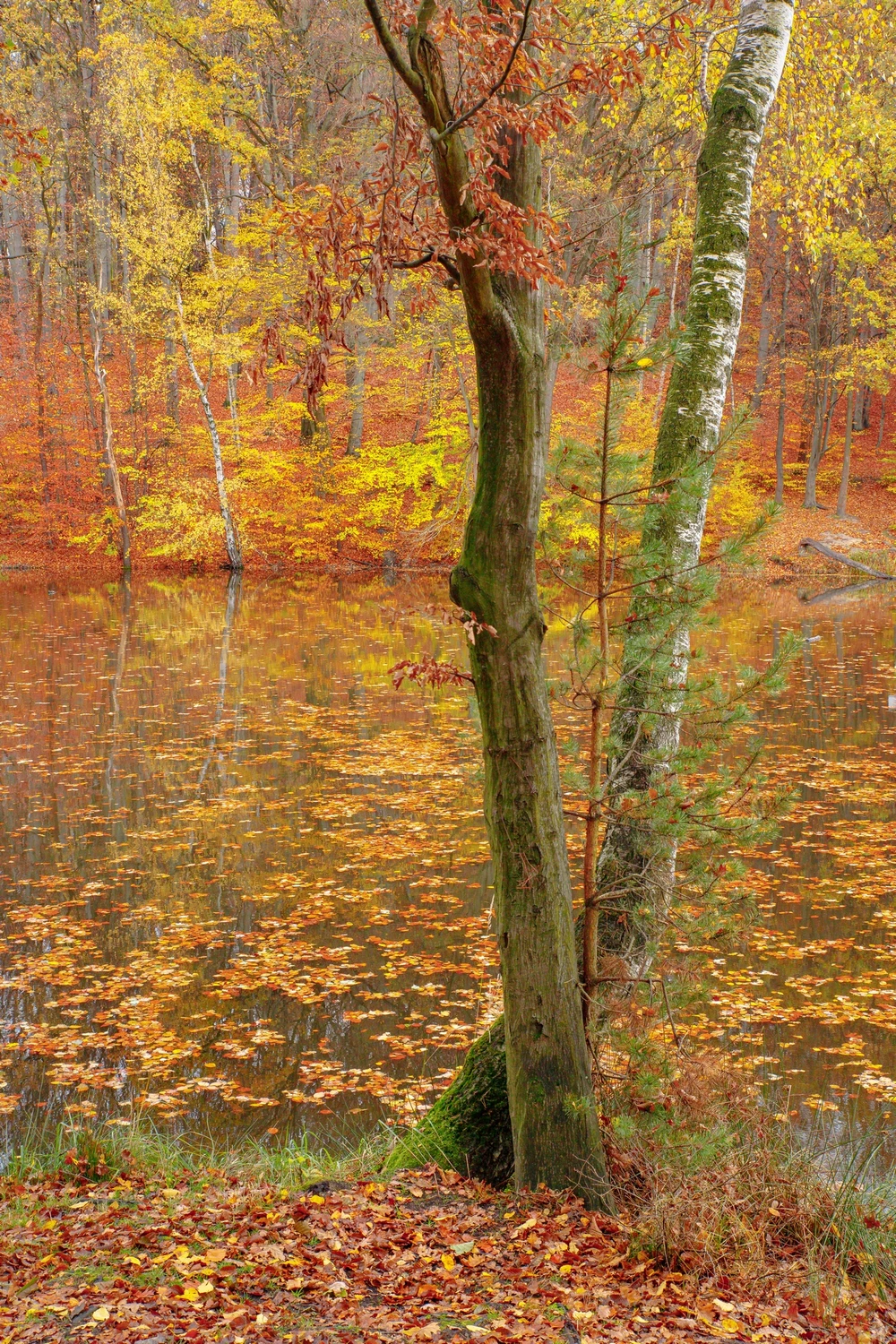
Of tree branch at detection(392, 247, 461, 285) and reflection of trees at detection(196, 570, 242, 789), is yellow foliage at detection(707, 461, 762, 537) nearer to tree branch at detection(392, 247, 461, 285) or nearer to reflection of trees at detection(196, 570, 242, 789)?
reflection of trees at detection(196, 570, 242, 789)

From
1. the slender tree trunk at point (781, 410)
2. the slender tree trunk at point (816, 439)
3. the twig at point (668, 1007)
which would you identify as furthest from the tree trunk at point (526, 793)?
the slender tree trunk at point (816, 439)

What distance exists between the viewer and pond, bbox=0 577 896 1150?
16.7 ft

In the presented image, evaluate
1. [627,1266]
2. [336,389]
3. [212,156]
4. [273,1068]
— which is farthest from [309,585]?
[627,1266]

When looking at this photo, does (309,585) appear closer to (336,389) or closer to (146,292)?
(336,389)

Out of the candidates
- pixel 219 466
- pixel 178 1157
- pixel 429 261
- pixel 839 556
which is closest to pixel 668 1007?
pixel 178 1157

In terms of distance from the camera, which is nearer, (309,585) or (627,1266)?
(627,1266)

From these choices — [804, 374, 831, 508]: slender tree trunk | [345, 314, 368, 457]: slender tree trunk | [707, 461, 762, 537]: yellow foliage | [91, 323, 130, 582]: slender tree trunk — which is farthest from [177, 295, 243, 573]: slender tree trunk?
[804, 374, 831, 508]: slender tree trunk

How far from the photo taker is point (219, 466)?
80.8 ft

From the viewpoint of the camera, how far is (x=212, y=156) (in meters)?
32.8

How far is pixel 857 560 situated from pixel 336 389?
14227 millimetres

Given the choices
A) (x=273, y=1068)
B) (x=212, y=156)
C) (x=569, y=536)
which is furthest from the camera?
(x=212, y=156)

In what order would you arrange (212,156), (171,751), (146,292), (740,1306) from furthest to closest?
(212,156) → (146,292) → (171,751) → (740,1306)

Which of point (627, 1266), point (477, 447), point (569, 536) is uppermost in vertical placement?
point (477, 447)

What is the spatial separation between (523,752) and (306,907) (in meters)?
4.10
